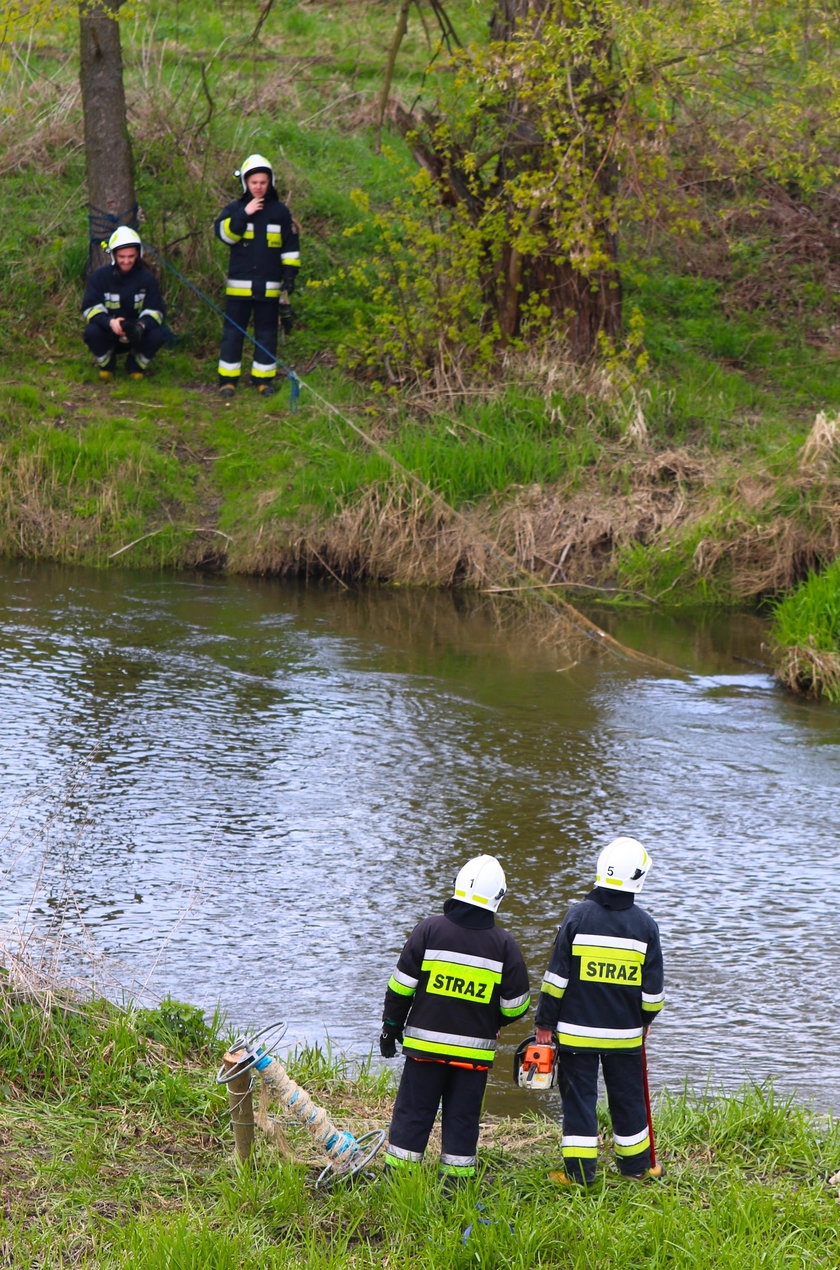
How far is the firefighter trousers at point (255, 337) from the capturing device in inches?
571

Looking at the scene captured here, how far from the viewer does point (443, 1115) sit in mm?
4523

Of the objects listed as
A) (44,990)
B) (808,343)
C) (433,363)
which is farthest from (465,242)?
(44,990)

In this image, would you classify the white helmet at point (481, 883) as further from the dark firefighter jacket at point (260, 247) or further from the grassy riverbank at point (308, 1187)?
the dark firefighter jacket at point (260, 247)

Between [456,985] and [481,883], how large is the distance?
0.34 metres

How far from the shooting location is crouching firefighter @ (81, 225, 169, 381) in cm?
1420

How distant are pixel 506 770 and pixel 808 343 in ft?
31.0

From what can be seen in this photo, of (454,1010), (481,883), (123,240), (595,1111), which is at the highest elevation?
(123,240)

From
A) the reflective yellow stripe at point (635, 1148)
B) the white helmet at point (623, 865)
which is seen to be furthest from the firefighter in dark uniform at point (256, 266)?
the reflective yellow stripe at point (635, 1148)

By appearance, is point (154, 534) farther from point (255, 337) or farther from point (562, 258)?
point (562, 258)

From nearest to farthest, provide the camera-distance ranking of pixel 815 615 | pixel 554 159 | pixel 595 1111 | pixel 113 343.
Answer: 1. pixel 595 1111
2. pixel 815 615
3. pixel 554 159
4. pixel 113 343

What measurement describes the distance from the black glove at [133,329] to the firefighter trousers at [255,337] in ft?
2.79

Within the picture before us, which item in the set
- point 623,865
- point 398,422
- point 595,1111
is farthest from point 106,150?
point 595,1111

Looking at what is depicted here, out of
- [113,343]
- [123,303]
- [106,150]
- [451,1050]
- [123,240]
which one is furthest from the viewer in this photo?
[106,150]

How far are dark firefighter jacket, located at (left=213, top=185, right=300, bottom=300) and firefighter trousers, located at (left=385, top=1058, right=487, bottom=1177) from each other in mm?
11054
